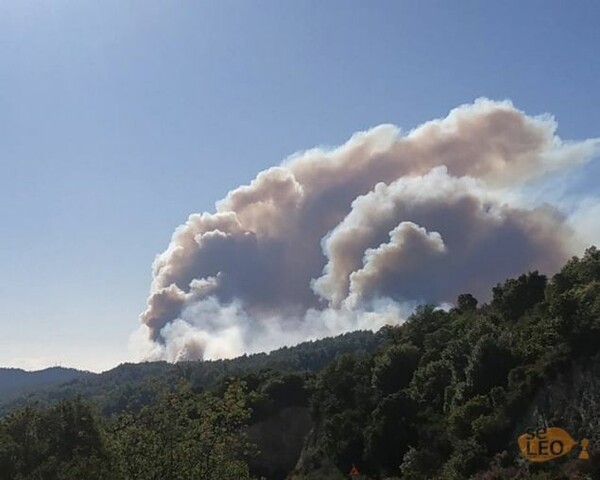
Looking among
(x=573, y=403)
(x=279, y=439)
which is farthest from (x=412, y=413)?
(x=279, y=439)

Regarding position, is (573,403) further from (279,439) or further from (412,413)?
(279,439)

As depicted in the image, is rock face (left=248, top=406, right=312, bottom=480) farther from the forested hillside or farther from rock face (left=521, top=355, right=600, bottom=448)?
rock face (left=521, top=355, right=600, bottom=448)

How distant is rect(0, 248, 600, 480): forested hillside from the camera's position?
21375 millimetres

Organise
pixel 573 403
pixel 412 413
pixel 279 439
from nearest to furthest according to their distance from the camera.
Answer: pixel 573 403 < pixel 412 413 < pixel 279 439

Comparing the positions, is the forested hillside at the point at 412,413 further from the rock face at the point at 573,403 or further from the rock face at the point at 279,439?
the rock face at the point at 279,439

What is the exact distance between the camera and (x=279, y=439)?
94.2 meters

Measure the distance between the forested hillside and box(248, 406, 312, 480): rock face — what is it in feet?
42.5

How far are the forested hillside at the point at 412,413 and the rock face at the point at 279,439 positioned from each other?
1295 cm

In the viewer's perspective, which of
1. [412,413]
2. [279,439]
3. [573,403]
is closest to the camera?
[573,403]

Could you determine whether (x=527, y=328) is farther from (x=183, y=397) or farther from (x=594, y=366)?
(x=183, y=397)

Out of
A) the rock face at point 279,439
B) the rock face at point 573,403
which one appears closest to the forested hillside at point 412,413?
the rock face at point 573,403

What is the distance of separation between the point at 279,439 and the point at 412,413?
37.3 m

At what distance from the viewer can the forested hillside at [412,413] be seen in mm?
21375

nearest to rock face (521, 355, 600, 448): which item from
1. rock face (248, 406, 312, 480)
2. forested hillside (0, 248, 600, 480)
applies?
forested hillside (0, 248, 600, 480)
